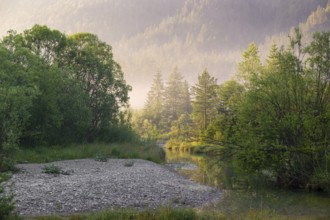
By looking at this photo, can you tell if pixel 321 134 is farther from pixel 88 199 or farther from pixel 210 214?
pixel 88 199

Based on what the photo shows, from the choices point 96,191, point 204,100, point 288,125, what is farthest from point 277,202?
point 204,100

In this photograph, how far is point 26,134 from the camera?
3806 centimetres

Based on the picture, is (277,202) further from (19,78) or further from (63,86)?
(63,86)

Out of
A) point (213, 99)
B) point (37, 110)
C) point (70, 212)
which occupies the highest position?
point (213, 99)

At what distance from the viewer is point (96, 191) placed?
766 inches

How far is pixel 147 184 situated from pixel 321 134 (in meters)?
11.0

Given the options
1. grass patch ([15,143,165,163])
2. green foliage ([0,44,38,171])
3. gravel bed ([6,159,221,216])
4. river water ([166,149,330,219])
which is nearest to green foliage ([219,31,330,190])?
river water ([166,149,330,219])

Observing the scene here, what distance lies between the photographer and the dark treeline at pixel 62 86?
36188mm

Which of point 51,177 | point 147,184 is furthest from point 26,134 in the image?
point 147,184

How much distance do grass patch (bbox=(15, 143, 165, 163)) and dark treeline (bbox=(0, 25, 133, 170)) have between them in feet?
6.23

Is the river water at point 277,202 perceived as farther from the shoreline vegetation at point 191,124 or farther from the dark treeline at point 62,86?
the dark treeline at point 62,86

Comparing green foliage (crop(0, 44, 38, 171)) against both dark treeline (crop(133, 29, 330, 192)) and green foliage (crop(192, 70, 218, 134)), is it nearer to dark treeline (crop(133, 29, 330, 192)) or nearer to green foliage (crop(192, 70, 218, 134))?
dark treeline (crop(133, 29, 330, 192))

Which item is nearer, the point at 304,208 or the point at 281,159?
the point at 304,208

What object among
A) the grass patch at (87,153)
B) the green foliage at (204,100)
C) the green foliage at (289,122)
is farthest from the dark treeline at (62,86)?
the green foliage at (204,100)
